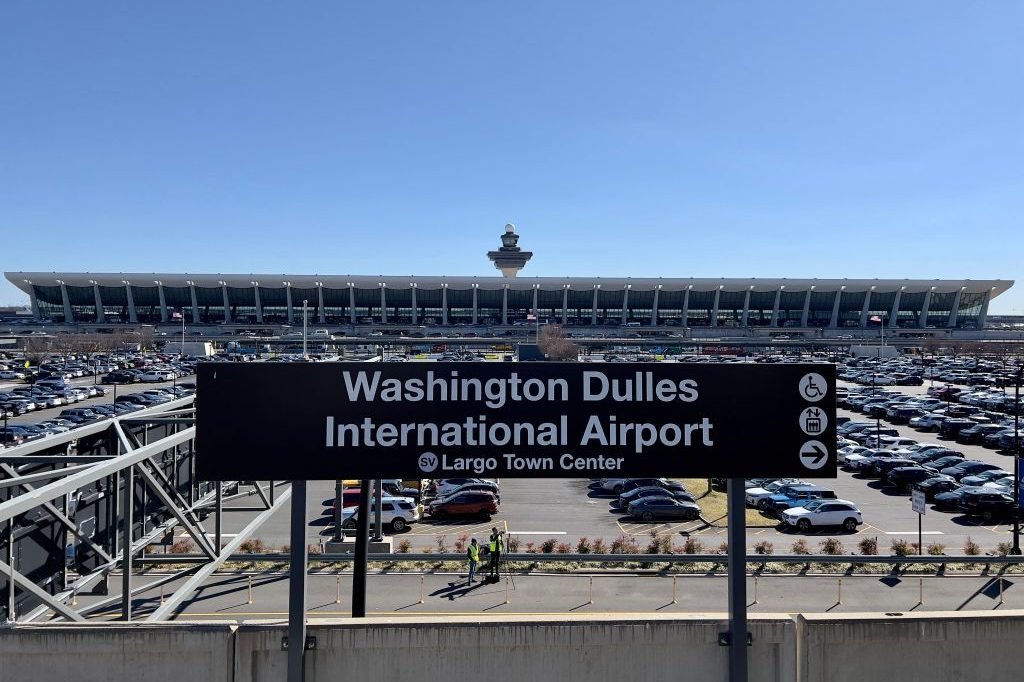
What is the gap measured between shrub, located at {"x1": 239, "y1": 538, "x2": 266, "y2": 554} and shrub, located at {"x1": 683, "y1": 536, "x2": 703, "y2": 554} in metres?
11.4

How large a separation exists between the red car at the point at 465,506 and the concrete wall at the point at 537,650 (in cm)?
1668

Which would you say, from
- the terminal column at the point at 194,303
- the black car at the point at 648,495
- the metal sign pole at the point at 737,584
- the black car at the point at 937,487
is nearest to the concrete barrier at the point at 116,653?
the metal sign pole at the point at 737,584

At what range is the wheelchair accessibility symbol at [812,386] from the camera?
530 centimetres

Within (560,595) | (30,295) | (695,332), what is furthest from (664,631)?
(30,295)

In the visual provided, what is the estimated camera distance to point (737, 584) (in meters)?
5.19

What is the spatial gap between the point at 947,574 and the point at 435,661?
51.9 feet

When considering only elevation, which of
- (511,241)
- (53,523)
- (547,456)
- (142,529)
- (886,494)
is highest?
(511,241)

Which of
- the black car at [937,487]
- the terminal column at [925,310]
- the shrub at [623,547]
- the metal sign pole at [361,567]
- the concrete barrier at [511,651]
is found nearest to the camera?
the concrete barrier at [511,651]

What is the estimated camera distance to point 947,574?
1564 cm

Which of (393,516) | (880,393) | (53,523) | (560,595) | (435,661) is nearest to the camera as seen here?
(435,661)

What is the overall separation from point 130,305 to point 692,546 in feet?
366

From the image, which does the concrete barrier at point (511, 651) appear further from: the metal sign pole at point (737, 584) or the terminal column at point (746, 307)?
the terminal column at point (746, 307)

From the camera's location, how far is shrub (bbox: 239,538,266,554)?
55.6ft

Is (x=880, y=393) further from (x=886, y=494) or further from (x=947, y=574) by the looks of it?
(x=947, y=574)
